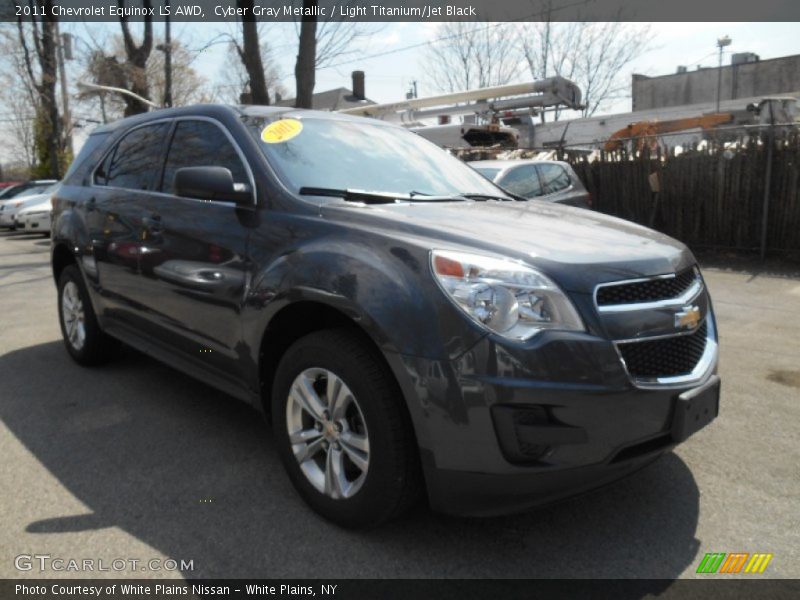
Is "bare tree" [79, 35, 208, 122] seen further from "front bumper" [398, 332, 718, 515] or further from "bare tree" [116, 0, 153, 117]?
"front bumper" [398, 332, 718, 515]

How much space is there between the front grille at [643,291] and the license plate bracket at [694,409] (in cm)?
37

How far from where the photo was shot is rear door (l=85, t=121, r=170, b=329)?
4.04 meters

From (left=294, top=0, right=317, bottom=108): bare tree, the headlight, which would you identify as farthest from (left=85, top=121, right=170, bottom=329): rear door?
(left=294, top=0, right=317, bottom=108): bare tree

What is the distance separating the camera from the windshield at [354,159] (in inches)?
128

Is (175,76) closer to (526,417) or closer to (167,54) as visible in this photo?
(167,54)

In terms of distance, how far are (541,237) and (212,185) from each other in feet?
4.92

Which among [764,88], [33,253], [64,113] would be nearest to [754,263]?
[33,253]

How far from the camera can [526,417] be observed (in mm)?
2234

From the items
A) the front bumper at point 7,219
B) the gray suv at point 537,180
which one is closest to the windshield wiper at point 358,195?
the gray suv at point 537,180

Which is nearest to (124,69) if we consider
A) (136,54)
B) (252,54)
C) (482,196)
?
(136,54)

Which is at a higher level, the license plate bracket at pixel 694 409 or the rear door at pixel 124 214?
the rear door at pixel 124 214

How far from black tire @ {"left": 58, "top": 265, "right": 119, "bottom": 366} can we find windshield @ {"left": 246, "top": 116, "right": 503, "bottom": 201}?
2.18 meters

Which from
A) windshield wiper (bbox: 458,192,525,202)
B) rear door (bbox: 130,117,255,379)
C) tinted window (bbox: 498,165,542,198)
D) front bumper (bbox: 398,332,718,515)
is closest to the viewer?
front bumper (bbox: 398,332,718,515)

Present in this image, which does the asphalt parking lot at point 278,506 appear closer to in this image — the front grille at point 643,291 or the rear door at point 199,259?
the rear door at point 199,259
